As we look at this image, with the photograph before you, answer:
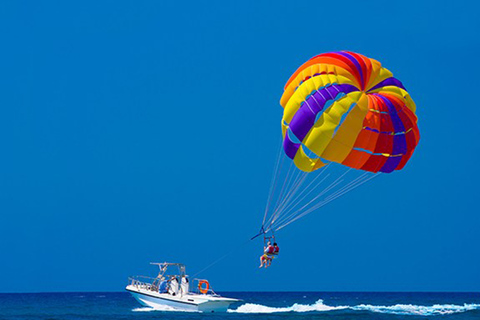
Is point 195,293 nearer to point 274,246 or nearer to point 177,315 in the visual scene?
point 177,315

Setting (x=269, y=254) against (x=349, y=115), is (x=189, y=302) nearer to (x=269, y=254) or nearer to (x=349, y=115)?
(x=269, y=254)

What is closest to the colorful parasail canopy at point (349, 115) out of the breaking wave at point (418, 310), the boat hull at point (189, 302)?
the boat hull at point (189, 302)

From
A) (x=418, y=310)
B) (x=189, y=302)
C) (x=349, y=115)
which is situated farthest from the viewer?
(x=418, y=310)

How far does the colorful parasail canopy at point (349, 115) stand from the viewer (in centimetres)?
2184

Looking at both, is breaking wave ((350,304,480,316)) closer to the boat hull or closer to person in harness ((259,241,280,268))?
the boat hull

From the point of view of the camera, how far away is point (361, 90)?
2234 centimetres

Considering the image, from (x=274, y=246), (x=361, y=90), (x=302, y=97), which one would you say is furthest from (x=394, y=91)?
(x=274, y=246)

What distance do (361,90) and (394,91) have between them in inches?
36.7

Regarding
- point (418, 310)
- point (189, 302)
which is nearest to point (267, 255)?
point (189, 302)

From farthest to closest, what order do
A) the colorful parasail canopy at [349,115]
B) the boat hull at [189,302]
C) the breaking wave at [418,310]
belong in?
the breaking wave at [418,310] → the boat hull at [189,302] → the colorful parasail canopy at [349,115]

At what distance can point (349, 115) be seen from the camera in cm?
2188

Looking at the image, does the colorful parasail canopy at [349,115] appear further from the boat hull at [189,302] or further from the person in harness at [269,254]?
the boat hull at [189,302]

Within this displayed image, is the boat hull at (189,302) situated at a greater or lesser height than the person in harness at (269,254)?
greater

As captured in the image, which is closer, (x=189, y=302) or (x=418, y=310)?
(x=189, y=302)
